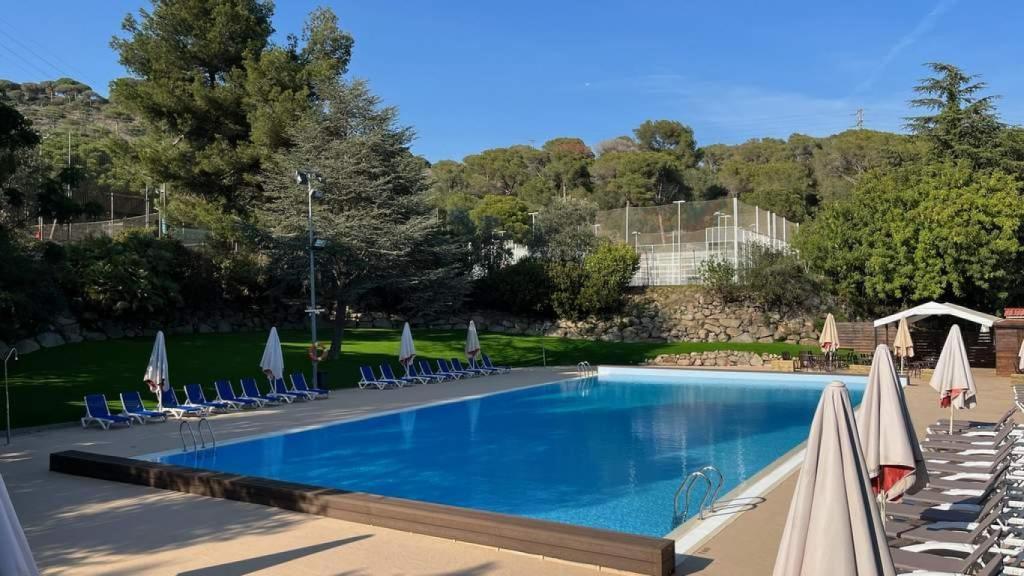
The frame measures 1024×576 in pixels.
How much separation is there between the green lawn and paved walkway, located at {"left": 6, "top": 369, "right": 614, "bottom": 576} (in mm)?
7449

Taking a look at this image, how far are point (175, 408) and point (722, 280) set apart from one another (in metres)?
23.8

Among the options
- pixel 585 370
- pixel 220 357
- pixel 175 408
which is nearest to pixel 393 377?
pixel 220 357

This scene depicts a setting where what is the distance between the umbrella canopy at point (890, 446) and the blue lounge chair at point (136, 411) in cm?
1348

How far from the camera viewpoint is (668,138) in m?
72.5

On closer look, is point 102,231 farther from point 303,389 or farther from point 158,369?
point 158,369

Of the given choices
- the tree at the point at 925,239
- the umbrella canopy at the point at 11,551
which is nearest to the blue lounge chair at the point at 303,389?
the umbrella canopy at the point at 11,551

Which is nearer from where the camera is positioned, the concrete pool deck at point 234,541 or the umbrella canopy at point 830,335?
the concrete pool deck at point 234,541

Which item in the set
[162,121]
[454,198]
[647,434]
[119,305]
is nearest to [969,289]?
[647,434]

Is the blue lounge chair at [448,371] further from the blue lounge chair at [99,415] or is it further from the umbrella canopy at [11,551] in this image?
the umbrella canopy at [11,551]

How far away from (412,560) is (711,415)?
1187 centimetres

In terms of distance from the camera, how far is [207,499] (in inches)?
Answer: 339

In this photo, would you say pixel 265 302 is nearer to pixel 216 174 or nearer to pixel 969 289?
pixel 216 174

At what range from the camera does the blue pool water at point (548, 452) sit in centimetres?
1004

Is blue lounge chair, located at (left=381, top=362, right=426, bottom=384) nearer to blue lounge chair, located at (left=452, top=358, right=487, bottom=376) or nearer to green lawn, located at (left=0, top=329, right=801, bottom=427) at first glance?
green lawn, located at (left=0, top=329, right=801, bottom=427)
